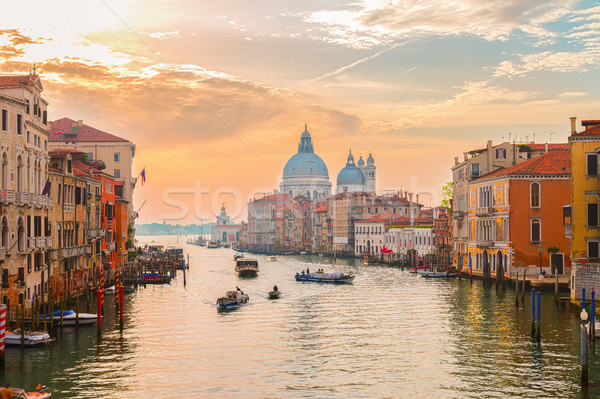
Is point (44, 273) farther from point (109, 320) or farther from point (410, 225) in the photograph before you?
point (410, 225)

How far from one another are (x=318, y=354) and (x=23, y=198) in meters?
13.1

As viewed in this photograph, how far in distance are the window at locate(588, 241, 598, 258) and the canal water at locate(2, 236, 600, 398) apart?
9.20 ft

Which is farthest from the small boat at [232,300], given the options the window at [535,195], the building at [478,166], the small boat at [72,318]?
the building at [478,166]

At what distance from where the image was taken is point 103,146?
71.4 metres

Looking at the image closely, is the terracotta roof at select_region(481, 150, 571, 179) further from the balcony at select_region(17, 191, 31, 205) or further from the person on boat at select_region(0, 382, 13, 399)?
the person on boat at select_region(0, 382, 13, 399)

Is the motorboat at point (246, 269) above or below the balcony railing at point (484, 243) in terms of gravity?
below

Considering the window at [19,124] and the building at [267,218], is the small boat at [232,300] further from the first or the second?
the building at [267,218]

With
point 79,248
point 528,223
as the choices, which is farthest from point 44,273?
point 528,223

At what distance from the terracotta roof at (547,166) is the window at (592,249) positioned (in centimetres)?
1488

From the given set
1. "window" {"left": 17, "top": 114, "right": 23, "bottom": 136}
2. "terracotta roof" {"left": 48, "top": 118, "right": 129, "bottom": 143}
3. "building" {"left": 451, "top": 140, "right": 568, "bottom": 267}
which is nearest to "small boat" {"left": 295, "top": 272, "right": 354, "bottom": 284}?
"building" {"left": 451, "top": 140, "right": 568, "bottom": 267}

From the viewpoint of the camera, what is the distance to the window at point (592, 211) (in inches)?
1385

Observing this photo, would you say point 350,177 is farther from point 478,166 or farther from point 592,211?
point 592,211

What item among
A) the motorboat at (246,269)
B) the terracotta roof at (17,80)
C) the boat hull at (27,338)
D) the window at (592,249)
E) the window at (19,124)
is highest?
the terracotta roof at (17,80)

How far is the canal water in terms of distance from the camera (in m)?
21.8
